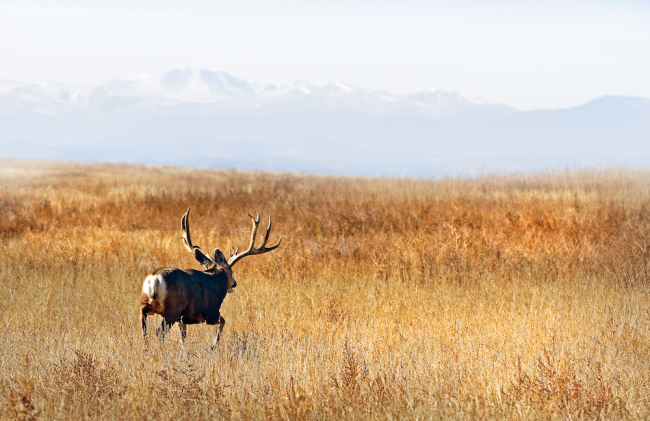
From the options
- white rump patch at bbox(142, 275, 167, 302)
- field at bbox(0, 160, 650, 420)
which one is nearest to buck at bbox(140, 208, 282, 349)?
white rump patch at bbox(142, 275, 167, 302)

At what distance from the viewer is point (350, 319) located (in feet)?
21.7

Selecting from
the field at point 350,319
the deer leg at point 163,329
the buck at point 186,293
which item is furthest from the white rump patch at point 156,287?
the field at point 350,319

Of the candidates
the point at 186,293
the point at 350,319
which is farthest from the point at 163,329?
the point at 350,319

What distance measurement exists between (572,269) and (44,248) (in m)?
8.94

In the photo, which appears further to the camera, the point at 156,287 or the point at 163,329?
the point at 163,329

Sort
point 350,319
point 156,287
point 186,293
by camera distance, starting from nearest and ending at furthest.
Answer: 1. point 156,287
2. point 186,293
3. point 350,319

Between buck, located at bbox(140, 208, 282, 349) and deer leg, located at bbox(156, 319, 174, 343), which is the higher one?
buck, located at bbox(140, 208, 282, 349)

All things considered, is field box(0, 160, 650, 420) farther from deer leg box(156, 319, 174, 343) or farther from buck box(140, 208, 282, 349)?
buck box(140, 208, 282, 349)

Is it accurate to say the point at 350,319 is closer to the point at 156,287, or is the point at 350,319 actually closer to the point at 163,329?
the point at 163,329

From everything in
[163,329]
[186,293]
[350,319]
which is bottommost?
[350,319]

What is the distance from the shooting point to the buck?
4539 millimetres

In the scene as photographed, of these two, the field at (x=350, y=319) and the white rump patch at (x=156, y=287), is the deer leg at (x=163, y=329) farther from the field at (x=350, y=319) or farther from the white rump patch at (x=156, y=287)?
the white rump patch at (x=156, y=287)

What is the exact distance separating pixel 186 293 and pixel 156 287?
0.30 m

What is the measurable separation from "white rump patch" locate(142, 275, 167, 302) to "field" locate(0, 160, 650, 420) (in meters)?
0.54
